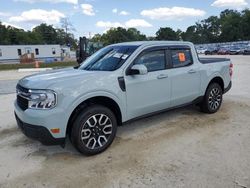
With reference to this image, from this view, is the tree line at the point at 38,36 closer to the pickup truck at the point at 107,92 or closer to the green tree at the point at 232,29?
the green tree at the point at 232,29

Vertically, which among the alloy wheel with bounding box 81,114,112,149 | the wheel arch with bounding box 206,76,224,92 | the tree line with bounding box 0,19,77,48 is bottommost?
the alloy wheel with bounding box 81,114,112,149

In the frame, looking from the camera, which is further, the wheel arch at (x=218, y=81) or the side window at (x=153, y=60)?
the wheel arch at (x=218, y=81)

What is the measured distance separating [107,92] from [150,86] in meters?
0.90

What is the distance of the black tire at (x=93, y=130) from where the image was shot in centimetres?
369

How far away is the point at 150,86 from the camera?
4.46 m

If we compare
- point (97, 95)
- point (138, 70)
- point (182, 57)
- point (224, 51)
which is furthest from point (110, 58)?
point (224, 51)

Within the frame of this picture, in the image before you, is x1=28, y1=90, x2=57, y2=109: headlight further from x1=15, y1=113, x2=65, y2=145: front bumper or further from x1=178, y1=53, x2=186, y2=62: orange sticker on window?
x1=178, y1=53, x2=186, y2=62: orange sticker on window

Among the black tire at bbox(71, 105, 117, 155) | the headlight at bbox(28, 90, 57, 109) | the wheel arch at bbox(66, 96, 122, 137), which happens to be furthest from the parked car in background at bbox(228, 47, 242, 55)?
the headlight at bbox(28, 90, 57, 109)

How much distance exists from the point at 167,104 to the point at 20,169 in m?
2.74

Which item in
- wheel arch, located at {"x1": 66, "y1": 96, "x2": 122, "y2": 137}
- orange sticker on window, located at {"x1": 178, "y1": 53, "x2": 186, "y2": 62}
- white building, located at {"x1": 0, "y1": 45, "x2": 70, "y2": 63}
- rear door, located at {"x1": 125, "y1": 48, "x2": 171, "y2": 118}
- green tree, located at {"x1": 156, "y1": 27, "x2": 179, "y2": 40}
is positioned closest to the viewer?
wheel arch, located at {"x1": 66, "y1": 96, "x2": 122, "y2": 137}

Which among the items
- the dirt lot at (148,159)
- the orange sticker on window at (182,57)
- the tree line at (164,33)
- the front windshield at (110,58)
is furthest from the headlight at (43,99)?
the tree line at (164,33)

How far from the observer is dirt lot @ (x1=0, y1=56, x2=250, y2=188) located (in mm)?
3219

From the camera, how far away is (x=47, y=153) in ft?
13.4

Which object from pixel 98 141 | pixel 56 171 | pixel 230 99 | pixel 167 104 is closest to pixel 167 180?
pixel 98 141
